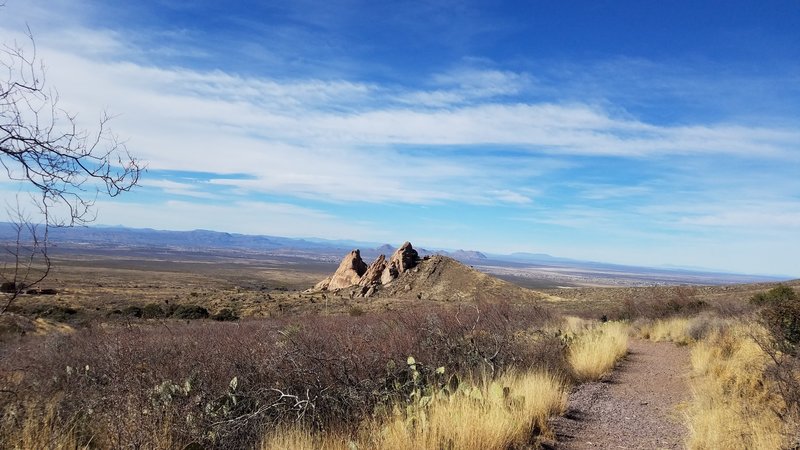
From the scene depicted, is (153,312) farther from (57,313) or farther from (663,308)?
(663,308)

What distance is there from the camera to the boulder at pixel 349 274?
5028 cm

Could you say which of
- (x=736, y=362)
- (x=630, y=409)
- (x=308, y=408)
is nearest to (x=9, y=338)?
(x=308, y=408)

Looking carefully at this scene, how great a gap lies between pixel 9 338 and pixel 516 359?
18.7 metres

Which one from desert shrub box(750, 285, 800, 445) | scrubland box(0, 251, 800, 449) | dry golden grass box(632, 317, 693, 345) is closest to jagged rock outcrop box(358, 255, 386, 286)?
dry golden grass box(632, 317, 693, 345)

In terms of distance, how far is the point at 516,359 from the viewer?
374 inches

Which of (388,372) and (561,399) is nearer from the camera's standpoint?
(388,372)

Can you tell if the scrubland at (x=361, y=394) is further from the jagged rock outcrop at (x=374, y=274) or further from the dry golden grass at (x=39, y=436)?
the jagged rock outcrop at (x=374, y=274)

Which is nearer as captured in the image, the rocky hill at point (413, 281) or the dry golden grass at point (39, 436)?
the dry golden grass at point (39, 436)

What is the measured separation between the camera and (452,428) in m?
5.36

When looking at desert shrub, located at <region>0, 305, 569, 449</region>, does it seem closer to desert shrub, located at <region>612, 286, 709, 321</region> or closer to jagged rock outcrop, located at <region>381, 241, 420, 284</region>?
desert shrub, located at <region>612, 286, 709, 321</region>

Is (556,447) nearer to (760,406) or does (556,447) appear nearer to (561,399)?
(561,399)

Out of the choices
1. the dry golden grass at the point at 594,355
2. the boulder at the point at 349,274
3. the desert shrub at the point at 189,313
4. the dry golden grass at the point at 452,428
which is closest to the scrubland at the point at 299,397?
the dry golden grass at the point at 452,428

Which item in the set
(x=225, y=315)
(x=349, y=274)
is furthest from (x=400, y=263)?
(x=225, y=315)

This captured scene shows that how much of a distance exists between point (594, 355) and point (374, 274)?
38.9 m
